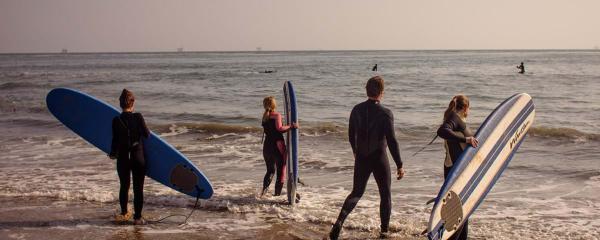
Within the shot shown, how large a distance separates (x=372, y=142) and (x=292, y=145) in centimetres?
176

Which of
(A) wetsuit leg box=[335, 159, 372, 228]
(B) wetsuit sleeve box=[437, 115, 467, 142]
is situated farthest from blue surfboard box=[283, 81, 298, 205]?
(B) wetsuit sleeve box=[437, 115, 467, 142]

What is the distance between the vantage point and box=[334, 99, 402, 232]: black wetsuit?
4.85 metres

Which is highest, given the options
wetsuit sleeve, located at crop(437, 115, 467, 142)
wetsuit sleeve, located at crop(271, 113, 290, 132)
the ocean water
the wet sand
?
wetsuit sleeve, located at crop(437, 115, 467, 142)

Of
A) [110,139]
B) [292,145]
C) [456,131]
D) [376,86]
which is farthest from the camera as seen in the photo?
[110,139]

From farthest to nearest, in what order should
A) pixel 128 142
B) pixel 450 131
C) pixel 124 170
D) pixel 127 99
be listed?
pixel 124 170 < pixel 128 142 < pixel 127 99 < pixel 450 131

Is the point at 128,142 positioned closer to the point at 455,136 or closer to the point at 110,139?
the point at 110,139

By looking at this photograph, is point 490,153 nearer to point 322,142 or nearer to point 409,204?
point 409,204

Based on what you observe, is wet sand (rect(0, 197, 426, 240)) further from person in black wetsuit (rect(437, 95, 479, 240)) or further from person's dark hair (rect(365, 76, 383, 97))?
person's dark hair (rect(365, 76, 383, 97))

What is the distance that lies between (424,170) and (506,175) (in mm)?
1357

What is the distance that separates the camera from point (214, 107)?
74.9 ft

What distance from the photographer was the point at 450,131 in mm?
A: 4562

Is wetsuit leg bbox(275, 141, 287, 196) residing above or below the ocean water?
above

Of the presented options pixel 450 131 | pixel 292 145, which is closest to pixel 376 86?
pixel 450 131

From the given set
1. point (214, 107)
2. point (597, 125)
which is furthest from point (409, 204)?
point (214, 107)
